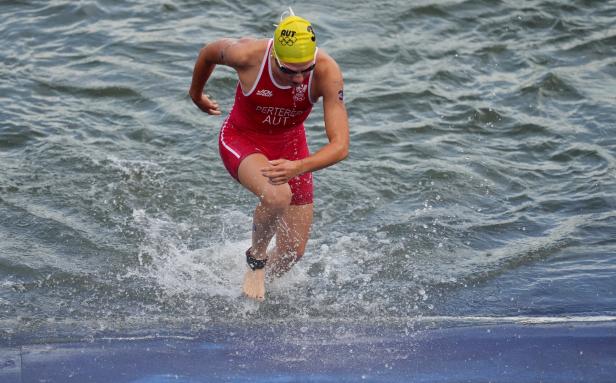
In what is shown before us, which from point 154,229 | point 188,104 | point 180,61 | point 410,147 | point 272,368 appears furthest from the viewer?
point 180,61

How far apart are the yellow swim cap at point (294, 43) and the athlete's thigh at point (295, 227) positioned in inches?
48.9

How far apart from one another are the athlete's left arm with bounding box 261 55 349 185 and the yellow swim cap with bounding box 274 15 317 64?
0.23m

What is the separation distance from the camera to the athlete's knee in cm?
628

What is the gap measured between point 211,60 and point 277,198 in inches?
42.7

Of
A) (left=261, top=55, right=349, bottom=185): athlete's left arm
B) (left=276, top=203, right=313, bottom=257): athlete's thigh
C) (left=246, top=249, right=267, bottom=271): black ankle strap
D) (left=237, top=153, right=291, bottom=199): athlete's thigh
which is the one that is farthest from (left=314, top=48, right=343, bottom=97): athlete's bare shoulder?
(left=246, top=249, right=267, bottom=271): black ankle strap

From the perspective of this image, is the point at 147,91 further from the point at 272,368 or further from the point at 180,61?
the point at 272,368

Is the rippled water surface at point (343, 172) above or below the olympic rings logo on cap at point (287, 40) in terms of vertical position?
below

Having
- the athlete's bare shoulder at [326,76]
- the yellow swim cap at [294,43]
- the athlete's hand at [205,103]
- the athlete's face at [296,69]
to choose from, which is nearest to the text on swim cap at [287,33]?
the yellow swim cap at [294,43]

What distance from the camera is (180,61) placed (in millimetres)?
11672

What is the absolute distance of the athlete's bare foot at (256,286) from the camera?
700cm

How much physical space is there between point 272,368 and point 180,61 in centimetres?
632

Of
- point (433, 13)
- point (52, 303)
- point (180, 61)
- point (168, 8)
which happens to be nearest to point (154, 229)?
point (52, 303)

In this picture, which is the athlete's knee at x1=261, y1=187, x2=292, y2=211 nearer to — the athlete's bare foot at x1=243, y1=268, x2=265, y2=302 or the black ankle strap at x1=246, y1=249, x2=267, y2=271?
the black ankle strap at x1=246, y1=249, x2=267, y2=271

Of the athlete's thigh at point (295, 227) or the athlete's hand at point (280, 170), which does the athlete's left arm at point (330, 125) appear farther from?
the athlete's thigh at point (295, 227)
